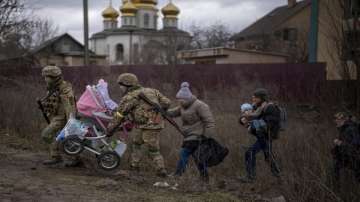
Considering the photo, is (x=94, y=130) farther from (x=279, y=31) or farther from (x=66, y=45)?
(x=66, y=45)

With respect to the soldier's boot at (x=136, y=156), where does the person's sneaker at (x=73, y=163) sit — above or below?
below

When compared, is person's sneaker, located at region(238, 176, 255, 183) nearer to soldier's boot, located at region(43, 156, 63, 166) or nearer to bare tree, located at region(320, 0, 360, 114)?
bare tree, located at region(320, 0, 360, 114)

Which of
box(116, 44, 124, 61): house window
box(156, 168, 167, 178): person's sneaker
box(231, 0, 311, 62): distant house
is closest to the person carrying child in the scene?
box(156, 168, 167, 178): person's sneaker

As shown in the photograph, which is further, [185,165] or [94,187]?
[185,165]

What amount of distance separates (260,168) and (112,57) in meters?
67.5

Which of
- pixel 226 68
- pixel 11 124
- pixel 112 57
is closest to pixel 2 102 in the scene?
pixel 11 124

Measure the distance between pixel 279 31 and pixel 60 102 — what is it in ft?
130

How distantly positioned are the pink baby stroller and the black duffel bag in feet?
3.69

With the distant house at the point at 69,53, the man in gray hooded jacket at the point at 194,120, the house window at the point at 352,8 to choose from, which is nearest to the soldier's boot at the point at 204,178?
the man in gray hooded jacket at the point at 194,120

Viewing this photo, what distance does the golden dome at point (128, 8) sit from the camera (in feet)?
227

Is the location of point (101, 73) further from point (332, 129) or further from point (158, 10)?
point (158, 10)

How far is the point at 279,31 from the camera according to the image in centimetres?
4400

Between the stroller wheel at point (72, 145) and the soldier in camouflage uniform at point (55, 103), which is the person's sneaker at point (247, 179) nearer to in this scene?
the stroller wheel at point (72, 145)

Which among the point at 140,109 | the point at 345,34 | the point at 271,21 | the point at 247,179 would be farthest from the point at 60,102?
the point at 271,21
